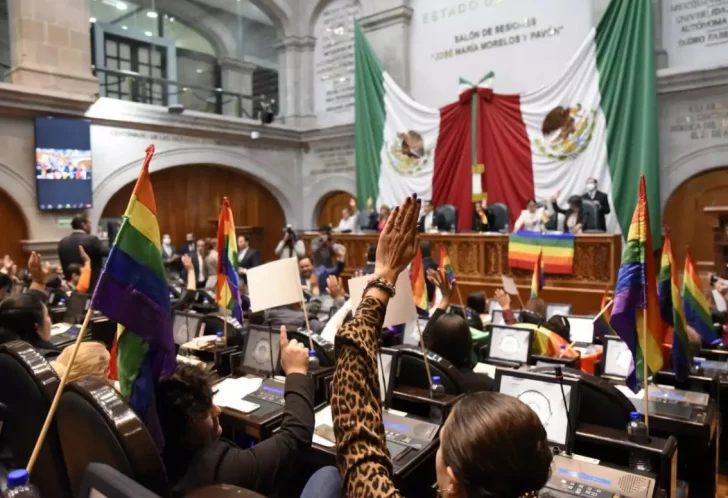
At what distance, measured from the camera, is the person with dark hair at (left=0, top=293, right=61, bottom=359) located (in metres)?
2.71

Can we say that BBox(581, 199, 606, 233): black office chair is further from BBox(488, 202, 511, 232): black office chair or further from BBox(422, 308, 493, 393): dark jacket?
BBox(422, 308, 493, 393): dark jacket

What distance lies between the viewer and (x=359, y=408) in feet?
3.38

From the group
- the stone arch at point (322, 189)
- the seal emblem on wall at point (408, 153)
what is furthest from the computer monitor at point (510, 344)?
the stone arch at point (322, 189)

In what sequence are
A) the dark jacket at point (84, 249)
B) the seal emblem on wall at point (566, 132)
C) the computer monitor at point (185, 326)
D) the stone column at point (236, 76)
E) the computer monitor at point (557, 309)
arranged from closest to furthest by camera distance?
the computer monitor at point (185, 326)
the computer monitor at point (557, 309)
the dark jacket at point (84, 249)
the seal emblem on wall at point (566, 132)
the stone column at point (236, 76)

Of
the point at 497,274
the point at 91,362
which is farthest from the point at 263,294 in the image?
the point at 497,274

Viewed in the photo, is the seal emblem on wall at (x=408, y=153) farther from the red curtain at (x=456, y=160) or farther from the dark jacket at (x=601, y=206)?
the dark jacket at (x=601, y=206)

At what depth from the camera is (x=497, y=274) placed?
789 centimetres

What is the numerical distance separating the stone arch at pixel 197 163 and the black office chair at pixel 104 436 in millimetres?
8368

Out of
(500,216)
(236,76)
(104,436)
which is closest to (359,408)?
(104,436)

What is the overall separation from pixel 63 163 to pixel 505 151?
6.94 meters

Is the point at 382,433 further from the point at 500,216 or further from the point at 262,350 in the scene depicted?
the point at 500,216

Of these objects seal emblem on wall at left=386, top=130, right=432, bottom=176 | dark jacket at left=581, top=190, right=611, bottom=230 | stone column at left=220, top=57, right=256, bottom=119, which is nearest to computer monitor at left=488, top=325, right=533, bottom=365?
dark jacket at left=581, top=190, right=611, bottom=230

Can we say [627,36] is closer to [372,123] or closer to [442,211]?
[442,211]

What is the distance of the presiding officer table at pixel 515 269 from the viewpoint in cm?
696
